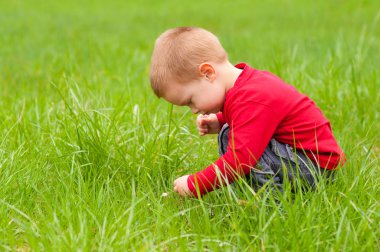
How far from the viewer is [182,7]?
1328cm

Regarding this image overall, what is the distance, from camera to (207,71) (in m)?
2.40

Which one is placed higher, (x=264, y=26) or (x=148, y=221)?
(x=148, y=221)

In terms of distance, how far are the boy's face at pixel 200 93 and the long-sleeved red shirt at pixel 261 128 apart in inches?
1.9

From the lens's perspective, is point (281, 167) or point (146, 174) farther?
point (146, 174)

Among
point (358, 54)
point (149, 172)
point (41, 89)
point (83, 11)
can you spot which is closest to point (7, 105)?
point (41, 89)

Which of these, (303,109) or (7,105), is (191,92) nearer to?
(303,109)

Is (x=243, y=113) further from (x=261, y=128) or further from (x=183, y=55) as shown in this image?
(x=183, y=55)

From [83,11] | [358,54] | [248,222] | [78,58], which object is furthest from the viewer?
[83,11]

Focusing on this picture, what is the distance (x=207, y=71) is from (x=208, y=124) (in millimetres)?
473

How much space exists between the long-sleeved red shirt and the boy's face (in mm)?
47

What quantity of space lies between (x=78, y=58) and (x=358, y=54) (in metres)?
2.56

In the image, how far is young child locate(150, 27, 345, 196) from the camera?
2336 mm

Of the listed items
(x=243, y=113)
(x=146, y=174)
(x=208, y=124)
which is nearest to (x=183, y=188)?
(x=146, y=174)

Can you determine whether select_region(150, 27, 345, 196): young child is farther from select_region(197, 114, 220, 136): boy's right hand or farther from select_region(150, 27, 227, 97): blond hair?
select_region(197, 114, 220, 136): boy's right hand
